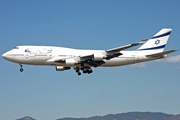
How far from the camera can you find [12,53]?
5253 cm

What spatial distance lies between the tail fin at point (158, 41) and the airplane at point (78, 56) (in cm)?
139

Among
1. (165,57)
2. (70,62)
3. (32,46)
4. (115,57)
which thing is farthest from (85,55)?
(165,57)

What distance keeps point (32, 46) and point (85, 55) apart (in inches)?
428

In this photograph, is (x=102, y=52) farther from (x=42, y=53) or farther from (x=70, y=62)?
(x=42, y=53)

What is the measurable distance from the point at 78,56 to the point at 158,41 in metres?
20.4

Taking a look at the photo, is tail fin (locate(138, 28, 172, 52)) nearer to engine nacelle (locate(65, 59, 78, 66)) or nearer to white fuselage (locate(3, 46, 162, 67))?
white fuselage (locate(3, 46, 162, 67))

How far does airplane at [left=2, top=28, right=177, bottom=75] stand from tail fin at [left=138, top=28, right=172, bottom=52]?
139 centimetres

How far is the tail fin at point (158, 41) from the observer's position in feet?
201

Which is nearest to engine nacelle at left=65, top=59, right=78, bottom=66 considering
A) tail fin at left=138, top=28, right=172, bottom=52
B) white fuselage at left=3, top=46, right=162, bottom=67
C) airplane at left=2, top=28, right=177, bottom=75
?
airplane at left=2, top=28, right=177, bottom=75

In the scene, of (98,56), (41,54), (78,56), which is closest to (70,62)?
(78,56)

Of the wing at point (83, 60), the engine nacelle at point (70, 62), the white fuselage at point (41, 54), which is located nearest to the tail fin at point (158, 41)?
the white fuselage at point (41, 54)

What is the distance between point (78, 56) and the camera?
5456cm

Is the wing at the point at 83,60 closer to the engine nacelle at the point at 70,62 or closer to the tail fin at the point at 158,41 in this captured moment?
the engine nacelle at the point at 70,62

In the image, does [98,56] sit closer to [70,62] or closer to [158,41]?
[70,62]
